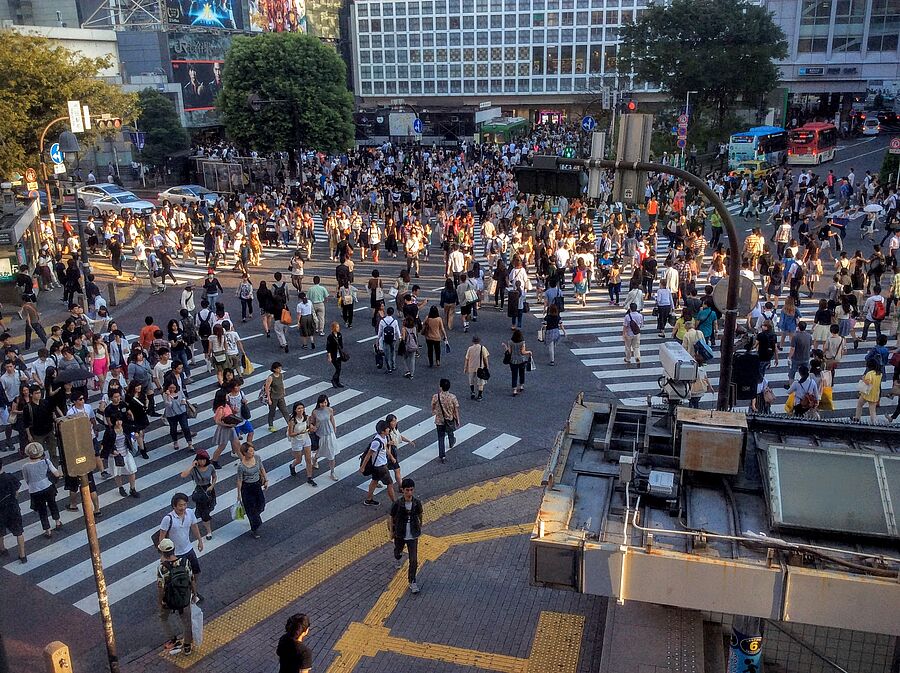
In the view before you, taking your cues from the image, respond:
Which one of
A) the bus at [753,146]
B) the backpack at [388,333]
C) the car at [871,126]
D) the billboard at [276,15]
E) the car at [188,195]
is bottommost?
the backpack at [388,333]

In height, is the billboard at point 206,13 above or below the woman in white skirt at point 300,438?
above

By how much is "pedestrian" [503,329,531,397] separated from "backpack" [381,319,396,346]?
2.84 m

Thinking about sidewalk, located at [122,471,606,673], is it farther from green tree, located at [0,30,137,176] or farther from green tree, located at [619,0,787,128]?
green tree, located at [619,0,787,128]

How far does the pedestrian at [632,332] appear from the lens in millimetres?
18297

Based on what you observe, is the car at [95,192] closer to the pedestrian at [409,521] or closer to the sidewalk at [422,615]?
the sidewalk at [422,615]

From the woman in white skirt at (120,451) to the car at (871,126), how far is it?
6950 centimetres

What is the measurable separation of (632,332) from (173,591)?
Result: 12.5 meters

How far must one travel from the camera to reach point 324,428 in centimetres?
1307

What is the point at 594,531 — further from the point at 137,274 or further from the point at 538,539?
the point at 137,274

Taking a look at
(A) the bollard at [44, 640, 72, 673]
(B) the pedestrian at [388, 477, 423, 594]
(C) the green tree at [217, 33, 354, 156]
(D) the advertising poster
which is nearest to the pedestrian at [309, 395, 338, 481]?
(B) the pedestrian at [388, 477, 423, 594]

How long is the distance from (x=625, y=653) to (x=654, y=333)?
15.2m

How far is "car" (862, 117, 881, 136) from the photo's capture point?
6581cm

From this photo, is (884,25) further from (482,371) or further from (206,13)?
(482,371)

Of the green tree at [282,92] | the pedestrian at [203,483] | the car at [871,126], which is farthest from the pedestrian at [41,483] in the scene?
the car at [871,126]
